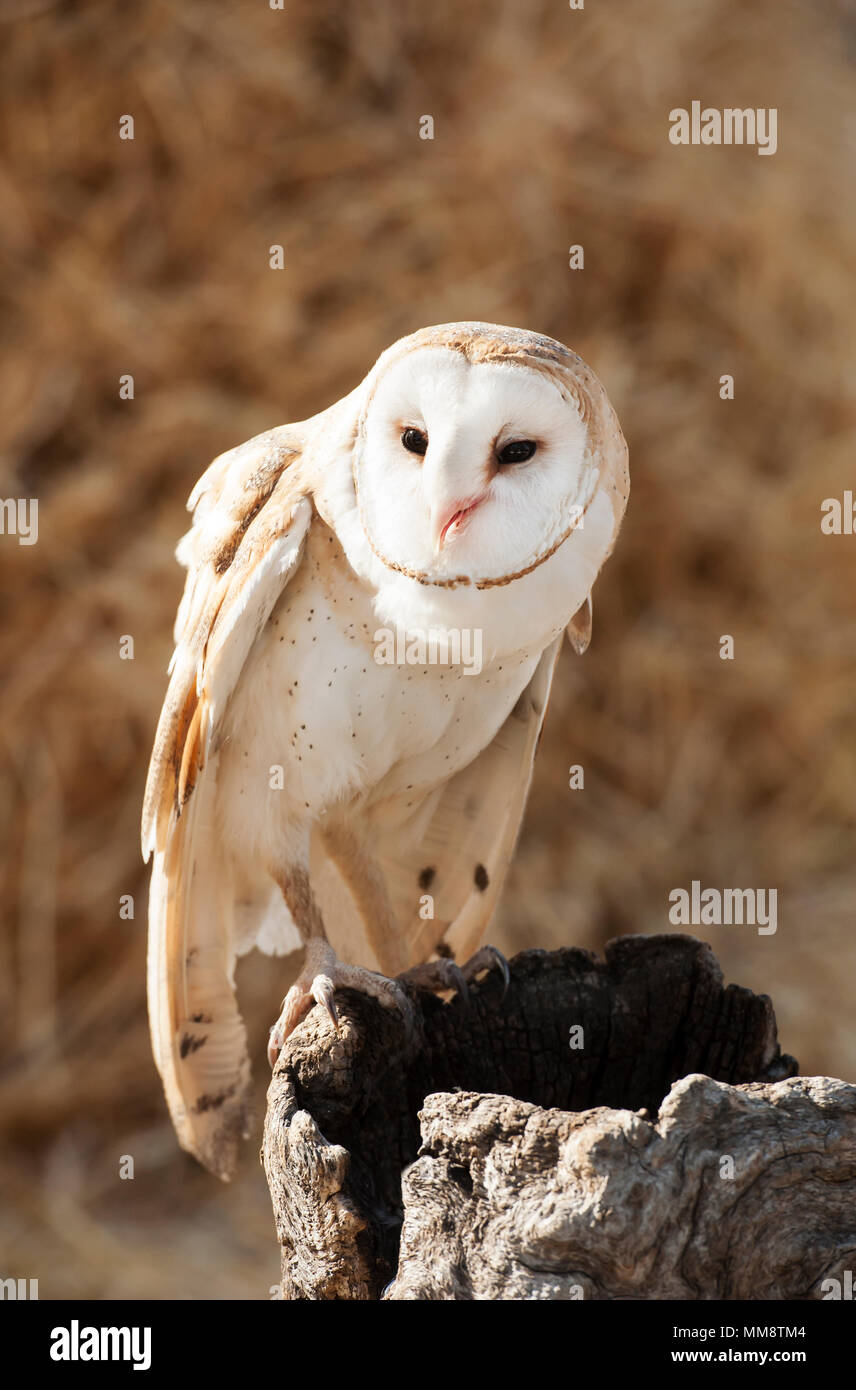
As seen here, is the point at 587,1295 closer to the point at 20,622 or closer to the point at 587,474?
the point at 587,474

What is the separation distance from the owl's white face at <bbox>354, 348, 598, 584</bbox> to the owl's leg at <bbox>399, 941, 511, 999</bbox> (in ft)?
1.23

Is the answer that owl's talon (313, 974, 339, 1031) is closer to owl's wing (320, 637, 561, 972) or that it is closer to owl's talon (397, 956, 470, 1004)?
owl's talon (397, 956, 470, 1004)

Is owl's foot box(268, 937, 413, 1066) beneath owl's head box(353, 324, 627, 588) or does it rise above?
beneath

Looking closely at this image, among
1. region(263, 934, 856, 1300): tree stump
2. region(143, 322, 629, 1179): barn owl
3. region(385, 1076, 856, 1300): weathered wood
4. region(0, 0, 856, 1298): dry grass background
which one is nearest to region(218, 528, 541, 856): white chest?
region(143, 322, 629, 1179): barn owl

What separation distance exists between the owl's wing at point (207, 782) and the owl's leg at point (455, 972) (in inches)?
9.8

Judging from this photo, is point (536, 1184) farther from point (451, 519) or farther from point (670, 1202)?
point (451, 519)

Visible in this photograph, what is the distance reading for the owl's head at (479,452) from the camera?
3.43ft

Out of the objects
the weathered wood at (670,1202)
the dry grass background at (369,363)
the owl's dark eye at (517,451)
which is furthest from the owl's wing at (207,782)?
the dry grass background at (369,363)

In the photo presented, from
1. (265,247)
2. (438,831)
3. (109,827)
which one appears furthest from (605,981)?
(265,247)

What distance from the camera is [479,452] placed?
1.05 meters

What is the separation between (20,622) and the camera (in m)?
2.47

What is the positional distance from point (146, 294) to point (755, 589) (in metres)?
1.23

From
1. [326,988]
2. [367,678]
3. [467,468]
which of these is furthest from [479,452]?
[326,988]

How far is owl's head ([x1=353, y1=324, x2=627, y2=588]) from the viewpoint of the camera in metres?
1.04
